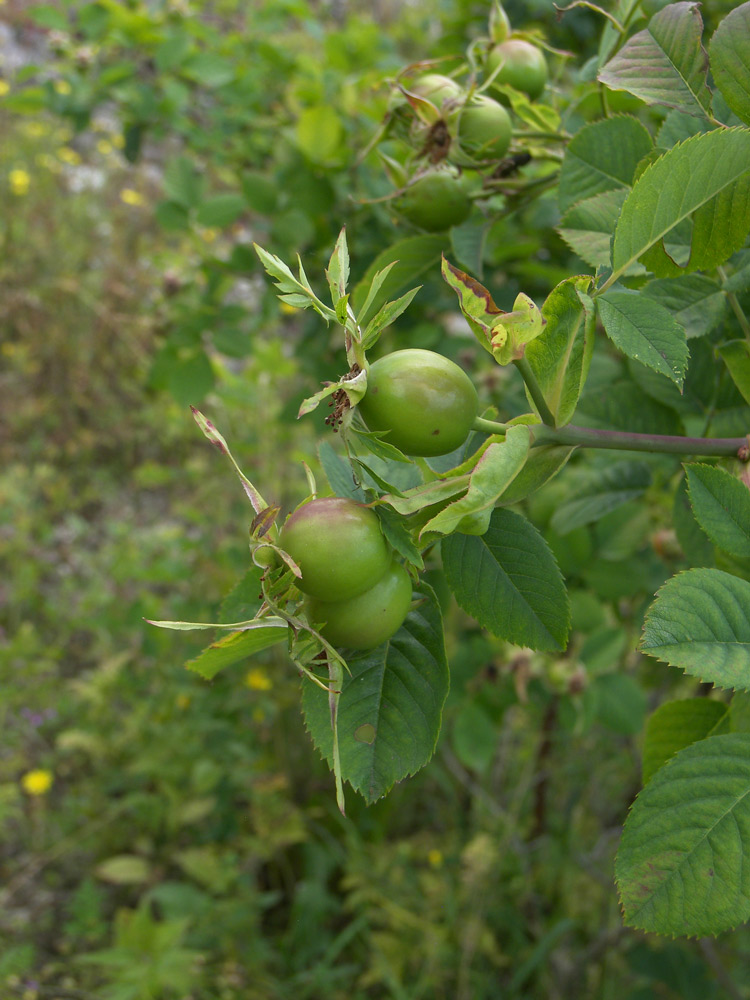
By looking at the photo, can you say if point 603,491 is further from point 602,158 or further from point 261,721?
point 261,721

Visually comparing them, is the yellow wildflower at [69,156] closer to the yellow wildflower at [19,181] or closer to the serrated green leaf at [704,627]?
the yellow wildflower at [19,181]

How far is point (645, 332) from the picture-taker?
0.51 metres

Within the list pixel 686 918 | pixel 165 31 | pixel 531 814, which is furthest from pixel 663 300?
pixel 531 814

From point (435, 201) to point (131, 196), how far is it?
4277 mm

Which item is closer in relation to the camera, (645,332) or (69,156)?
(645,332)

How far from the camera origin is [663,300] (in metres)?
0.63

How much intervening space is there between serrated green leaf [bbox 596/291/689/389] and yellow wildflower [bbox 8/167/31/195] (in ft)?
15.4

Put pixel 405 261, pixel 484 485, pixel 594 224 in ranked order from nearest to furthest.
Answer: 1. pixel 484 485
2. pixel 594 224
3. pixel 405 261

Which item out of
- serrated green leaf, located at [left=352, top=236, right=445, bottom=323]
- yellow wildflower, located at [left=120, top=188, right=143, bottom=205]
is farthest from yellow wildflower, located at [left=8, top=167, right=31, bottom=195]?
serrated green leaf, located at [left=352, top=236, right=445, bottom=323]

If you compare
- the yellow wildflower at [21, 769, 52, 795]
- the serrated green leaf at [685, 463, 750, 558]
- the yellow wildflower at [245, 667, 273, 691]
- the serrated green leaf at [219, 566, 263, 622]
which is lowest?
the yellow wildflower at [21, 769, 52, 795]

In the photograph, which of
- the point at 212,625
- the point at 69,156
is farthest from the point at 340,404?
the point at 69,156

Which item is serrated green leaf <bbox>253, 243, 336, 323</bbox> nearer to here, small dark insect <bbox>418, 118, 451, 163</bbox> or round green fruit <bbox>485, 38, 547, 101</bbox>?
small dark insect <bbox>418, 118, 451, 163</bbox>

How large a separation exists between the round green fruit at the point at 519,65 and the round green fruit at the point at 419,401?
19.1 inches

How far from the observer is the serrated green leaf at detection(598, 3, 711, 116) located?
0.59m
